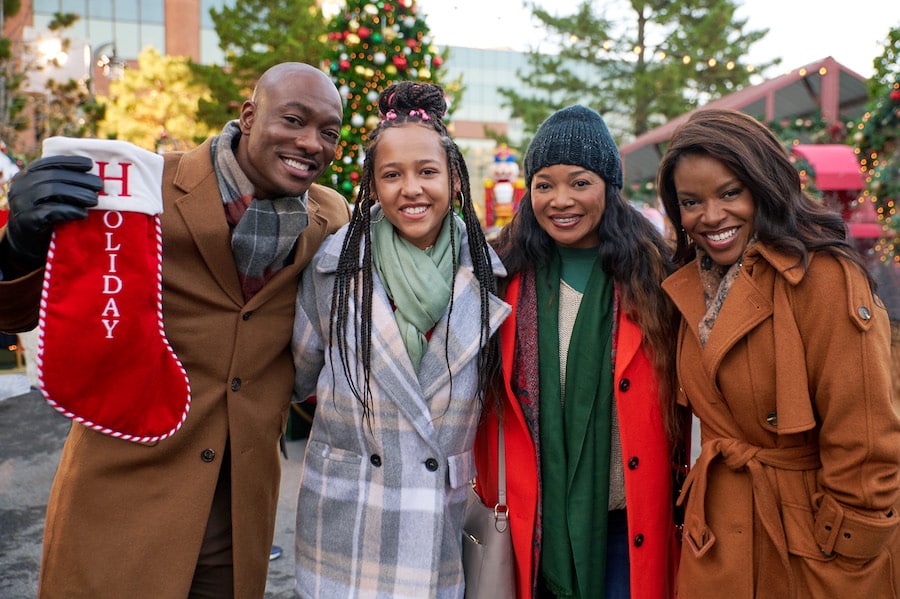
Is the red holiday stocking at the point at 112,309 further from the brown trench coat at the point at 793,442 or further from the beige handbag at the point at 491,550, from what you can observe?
the brown trench coat at the point at 793,442

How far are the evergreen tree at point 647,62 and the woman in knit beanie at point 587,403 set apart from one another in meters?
22.5

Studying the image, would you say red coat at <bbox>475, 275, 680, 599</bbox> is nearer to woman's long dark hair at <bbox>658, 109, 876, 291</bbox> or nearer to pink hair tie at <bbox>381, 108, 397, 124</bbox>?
woman's long dark hair at <bbox>658, 109, 876, 291</bbox>

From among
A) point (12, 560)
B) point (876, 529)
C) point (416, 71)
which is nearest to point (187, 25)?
point (416, 71)

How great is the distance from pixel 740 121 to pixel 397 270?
1.21m

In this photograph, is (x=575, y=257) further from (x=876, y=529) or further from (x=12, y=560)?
(x=12, y=560)

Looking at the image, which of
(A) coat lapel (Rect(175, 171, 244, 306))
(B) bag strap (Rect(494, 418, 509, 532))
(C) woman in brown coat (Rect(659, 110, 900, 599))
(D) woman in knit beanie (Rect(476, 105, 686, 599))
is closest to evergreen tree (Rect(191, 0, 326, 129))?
(A) coat lapel (Rect(175, 171, 244, 306))

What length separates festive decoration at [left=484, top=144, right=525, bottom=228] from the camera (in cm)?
1084

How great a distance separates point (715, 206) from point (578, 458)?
0.96 m

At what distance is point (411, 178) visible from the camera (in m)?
2.36

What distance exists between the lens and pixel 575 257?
2.68m

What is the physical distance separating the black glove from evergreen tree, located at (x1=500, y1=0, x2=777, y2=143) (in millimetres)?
23314

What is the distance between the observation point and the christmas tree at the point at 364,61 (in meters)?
7.29

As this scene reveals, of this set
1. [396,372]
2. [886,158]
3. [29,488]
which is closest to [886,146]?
[886,158]

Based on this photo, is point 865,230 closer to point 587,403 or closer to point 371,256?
point 587,403
